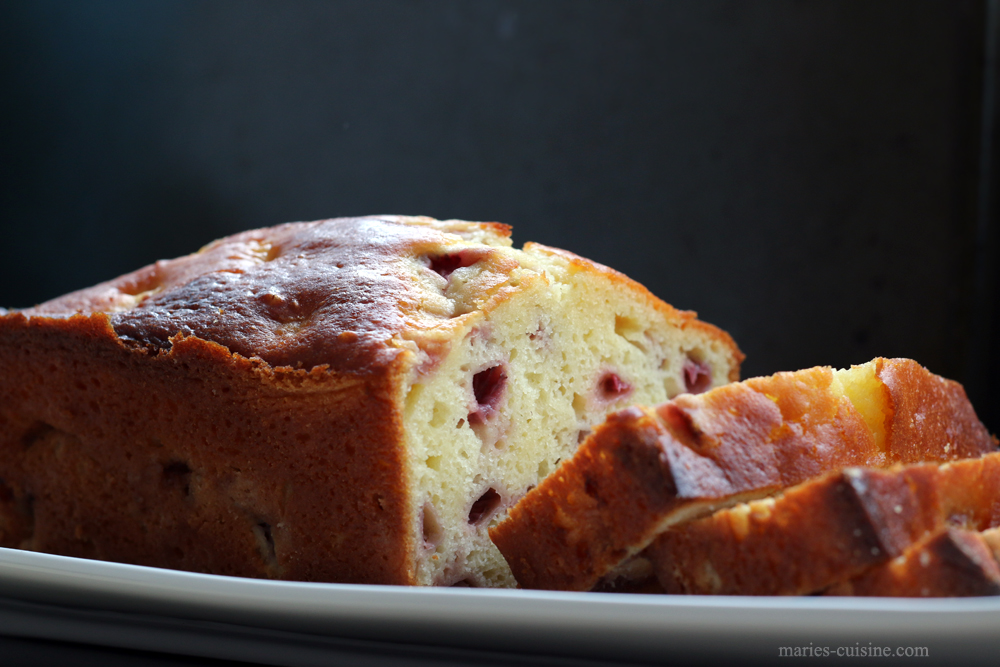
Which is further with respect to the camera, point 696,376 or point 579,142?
point 579,142

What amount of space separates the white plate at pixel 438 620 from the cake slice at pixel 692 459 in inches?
8.4

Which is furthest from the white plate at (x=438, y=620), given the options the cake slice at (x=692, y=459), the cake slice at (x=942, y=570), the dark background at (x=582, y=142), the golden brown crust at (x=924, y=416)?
the dark background at (x=582, y=142)

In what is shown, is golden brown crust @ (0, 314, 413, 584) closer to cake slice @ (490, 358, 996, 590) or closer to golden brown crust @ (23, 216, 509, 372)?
golden brown crust @ (23, 216, 509, 372)

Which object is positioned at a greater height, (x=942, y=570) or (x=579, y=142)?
(x=579, y=142)

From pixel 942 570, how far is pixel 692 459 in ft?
1.06

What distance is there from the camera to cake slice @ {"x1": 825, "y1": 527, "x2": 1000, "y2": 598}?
0.97 meters

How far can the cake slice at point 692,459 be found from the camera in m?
1.15

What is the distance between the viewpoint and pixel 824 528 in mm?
1045

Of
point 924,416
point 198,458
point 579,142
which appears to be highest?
point 579,142

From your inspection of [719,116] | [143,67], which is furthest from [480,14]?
[143,67]

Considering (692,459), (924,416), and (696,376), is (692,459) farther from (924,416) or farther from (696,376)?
(696,376)

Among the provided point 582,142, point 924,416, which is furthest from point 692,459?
point 582,142

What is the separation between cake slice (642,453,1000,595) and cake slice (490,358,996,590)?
0.17 feet

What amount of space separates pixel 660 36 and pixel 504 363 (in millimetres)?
3482
